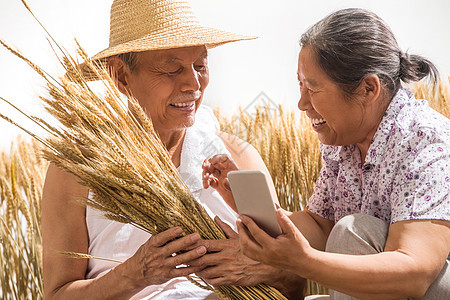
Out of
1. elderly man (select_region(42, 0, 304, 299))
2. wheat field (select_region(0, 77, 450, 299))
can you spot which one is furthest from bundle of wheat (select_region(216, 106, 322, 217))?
elderly man (select_region(42, 0, 304, 299))

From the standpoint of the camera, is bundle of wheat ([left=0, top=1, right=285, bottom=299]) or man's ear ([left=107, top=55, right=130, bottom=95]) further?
man's ear ([left=107, top=55, right=130, bottom=95])

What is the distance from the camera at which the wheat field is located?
2.61 m

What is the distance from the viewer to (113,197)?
1540 millimetres

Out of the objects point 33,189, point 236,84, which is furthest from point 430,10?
point 33,189

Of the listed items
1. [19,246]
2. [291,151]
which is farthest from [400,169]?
A: [19,246]

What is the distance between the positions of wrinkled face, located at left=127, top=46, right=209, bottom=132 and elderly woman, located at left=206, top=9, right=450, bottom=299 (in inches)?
14.8

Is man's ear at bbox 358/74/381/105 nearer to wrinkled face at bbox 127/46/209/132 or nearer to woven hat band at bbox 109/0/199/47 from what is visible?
wrinkled face at bbox 127/46/209/132

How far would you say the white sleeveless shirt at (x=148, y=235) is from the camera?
1871 mm

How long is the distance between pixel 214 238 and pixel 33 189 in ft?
4.09

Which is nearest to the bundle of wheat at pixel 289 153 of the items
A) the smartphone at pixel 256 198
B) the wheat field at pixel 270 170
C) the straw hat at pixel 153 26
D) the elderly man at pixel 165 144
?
the wheat field at pixel 270 170

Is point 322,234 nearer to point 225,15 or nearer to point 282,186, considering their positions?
point 282,186

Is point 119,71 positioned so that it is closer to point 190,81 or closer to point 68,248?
point 190,81

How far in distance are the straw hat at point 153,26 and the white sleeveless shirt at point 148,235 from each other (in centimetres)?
36

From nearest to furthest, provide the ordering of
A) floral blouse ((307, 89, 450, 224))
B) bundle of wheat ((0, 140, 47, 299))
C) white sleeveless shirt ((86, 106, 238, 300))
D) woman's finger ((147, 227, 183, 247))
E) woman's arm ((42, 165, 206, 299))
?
floral blouse ((307, 89, 450, 224)) < woman's finger ((147, 227, 183, 247)) < woman's arm ((42, 165, 206, 299)) < white sleeveless shirt ((86, 106, 238, 300)) < bundle of wheat ((0, 140, 47, 299))
